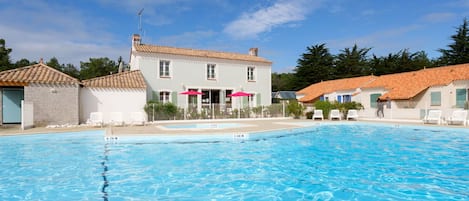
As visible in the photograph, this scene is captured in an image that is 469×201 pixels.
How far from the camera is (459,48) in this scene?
118ft

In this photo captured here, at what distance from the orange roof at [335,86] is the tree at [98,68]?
31.7 metres

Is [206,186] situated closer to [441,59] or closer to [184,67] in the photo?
[184,67]

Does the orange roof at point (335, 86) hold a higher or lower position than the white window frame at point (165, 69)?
lower

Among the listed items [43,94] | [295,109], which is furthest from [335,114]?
[43,94]

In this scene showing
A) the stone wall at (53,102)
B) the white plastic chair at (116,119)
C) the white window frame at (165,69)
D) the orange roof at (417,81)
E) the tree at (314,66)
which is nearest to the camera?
the stone wall at (53,102)

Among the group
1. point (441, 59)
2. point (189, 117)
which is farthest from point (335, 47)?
point (189, 117)

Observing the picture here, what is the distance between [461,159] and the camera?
774cm

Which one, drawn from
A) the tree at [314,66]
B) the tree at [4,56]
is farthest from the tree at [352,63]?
the tree at [4,56]

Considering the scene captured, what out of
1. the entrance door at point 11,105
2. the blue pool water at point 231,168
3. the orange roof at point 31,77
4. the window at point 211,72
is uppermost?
the window at point 211,72

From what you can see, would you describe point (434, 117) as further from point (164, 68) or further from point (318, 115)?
point (164, 68)

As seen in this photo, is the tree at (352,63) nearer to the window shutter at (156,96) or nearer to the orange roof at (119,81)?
the window shutter at (156,96)

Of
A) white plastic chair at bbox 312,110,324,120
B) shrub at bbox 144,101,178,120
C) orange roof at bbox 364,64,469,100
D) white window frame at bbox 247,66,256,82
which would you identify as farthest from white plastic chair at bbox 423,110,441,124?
shrub at bbox 144,101,178,120

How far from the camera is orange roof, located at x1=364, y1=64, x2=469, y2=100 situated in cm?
2012

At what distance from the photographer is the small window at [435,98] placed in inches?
792
